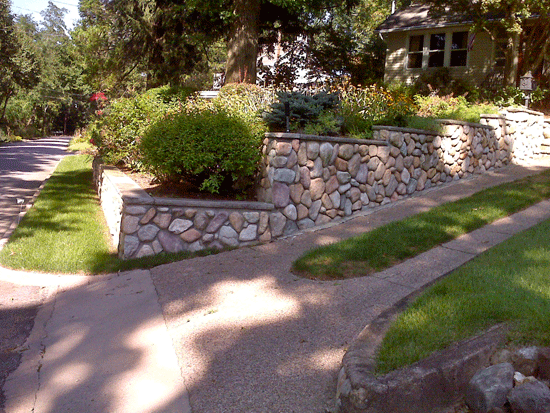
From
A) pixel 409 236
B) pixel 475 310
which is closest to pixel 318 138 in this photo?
pixel 409 236

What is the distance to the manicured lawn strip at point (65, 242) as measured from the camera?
671 cm

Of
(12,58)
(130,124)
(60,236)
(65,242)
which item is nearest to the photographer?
(65,242)

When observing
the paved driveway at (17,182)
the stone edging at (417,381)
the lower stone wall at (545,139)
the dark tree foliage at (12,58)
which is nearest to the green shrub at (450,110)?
the lower stone wall at (545,139)

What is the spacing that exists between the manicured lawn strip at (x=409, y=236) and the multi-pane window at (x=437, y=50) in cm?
1471

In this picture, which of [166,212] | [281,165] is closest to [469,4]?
[281,165]

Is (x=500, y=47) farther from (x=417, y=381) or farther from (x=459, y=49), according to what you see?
(x=417, y=381)

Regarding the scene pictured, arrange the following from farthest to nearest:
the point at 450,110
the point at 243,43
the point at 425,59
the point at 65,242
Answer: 1. the point at 425,59
2. the point at 243,43
3. the point at 450,110
4. the point at 65,242

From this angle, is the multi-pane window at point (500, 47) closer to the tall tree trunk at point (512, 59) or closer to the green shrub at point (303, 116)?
the tall tree trunk at point (512, 59)

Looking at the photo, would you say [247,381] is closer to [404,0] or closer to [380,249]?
[380,249]

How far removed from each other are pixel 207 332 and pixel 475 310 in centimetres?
224

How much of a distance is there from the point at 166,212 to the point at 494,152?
8.26 meters

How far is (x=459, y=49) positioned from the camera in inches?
843

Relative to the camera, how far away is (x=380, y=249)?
629 centimetres

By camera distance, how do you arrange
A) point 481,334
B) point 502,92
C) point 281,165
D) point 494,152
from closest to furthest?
1. point 481,334
2. point 281,165
3. point 494,152
4. point 502,92
